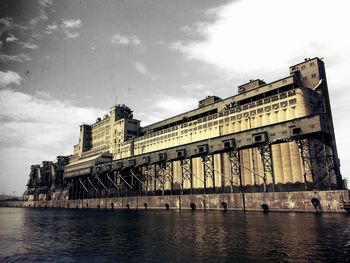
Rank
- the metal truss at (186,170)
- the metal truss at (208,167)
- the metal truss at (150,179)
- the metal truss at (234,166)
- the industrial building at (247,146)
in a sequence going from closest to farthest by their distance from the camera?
the industrial building at (247,146)
the metal truss at (234,166)
the metal truss at (208,167)
the metal truss at (186,170)
the metal truss at (150,179)

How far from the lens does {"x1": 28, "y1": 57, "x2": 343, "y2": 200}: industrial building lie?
53.8 metres

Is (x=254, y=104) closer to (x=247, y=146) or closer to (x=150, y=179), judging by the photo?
(x=247, y=146)

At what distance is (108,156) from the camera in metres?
113

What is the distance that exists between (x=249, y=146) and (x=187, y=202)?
19774 mm

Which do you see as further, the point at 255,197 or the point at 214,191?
the point at 214,191

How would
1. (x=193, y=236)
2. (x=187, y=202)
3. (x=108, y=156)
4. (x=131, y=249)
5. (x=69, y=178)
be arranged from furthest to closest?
(x=69, y=178)
(x=108, y=156)
(x=187, y=202)
(x=193, y=236)
(x=131, y=249)

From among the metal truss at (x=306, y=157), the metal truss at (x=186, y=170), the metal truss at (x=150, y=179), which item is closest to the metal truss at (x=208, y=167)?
the metal truss at (x=186, y=170)

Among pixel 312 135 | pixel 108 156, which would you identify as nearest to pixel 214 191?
pixel 312 135

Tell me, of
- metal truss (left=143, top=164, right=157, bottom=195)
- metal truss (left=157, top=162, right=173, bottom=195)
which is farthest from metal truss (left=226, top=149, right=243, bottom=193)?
metal truss (left=143, top=164, right=157, bottom=195)

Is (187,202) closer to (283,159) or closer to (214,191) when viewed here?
(214,191)

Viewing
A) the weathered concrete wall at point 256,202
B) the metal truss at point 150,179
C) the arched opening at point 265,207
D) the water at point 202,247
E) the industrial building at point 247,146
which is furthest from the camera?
the metal truss at point 150,179

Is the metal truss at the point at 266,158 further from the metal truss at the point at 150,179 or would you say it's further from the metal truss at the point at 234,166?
the metal truss at the point at 150,179

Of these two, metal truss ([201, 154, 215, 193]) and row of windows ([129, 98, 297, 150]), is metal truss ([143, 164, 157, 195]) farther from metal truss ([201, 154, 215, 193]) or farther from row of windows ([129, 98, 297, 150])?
metal truss ([201, 154, 215, 193])

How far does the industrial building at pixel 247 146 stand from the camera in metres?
53.8
